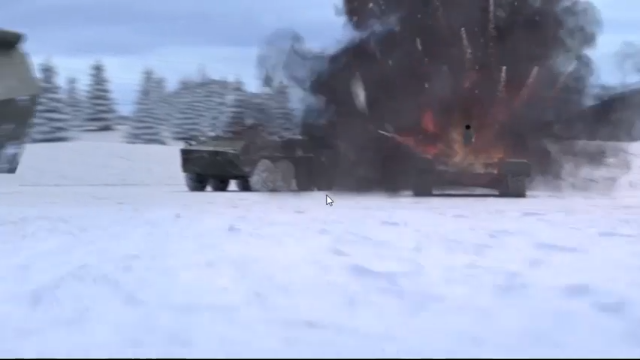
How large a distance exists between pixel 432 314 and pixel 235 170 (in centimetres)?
974

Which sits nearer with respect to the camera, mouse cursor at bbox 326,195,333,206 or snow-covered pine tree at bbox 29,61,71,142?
mouse cursor at bbox 326,195,333,206

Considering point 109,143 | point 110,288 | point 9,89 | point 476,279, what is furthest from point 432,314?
point 109,143

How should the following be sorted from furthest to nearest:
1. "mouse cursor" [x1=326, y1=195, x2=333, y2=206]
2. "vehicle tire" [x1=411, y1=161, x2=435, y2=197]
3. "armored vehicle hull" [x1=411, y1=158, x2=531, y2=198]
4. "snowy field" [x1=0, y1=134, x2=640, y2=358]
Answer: "vehicle tire" [x1=411, y1=161, x2=435, y2=197] < "armored vehicle hull" [x1=411, y1=158, x2=531, y2=198] < "mouse cursor" [x1=326, y1=195, x2=333, y2=206] < "snowy field" [x1=0, y1=134, x2=640, y2=358]

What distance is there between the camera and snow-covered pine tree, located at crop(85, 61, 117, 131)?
1559 centimetres

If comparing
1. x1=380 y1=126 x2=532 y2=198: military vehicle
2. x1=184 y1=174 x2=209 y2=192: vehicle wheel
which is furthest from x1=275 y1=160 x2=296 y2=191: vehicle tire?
x1=380 y1=126 x2=532 y2=198: military vehicle

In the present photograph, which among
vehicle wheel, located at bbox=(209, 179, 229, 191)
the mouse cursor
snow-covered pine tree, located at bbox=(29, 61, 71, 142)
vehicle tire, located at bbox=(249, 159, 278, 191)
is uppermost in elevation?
snow-covered pine tree, located at bbox=(29, 61, 71, 142)

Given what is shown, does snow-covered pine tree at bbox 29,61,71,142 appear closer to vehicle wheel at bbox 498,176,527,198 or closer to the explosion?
the explosion

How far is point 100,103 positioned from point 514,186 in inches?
317

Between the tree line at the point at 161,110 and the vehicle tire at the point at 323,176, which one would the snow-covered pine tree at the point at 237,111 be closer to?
the tree line at the point at 161,110

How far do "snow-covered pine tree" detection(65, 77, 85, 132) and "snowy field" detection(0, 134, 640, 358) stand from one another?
5.99 m

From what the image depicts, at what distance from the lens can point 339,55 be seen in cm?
1295

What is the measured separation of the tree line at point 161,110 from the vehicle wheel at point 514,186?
3429 millimetres

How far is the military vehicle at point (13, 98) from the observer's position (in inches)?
530

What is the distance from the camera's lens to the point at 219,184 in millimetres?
14055
